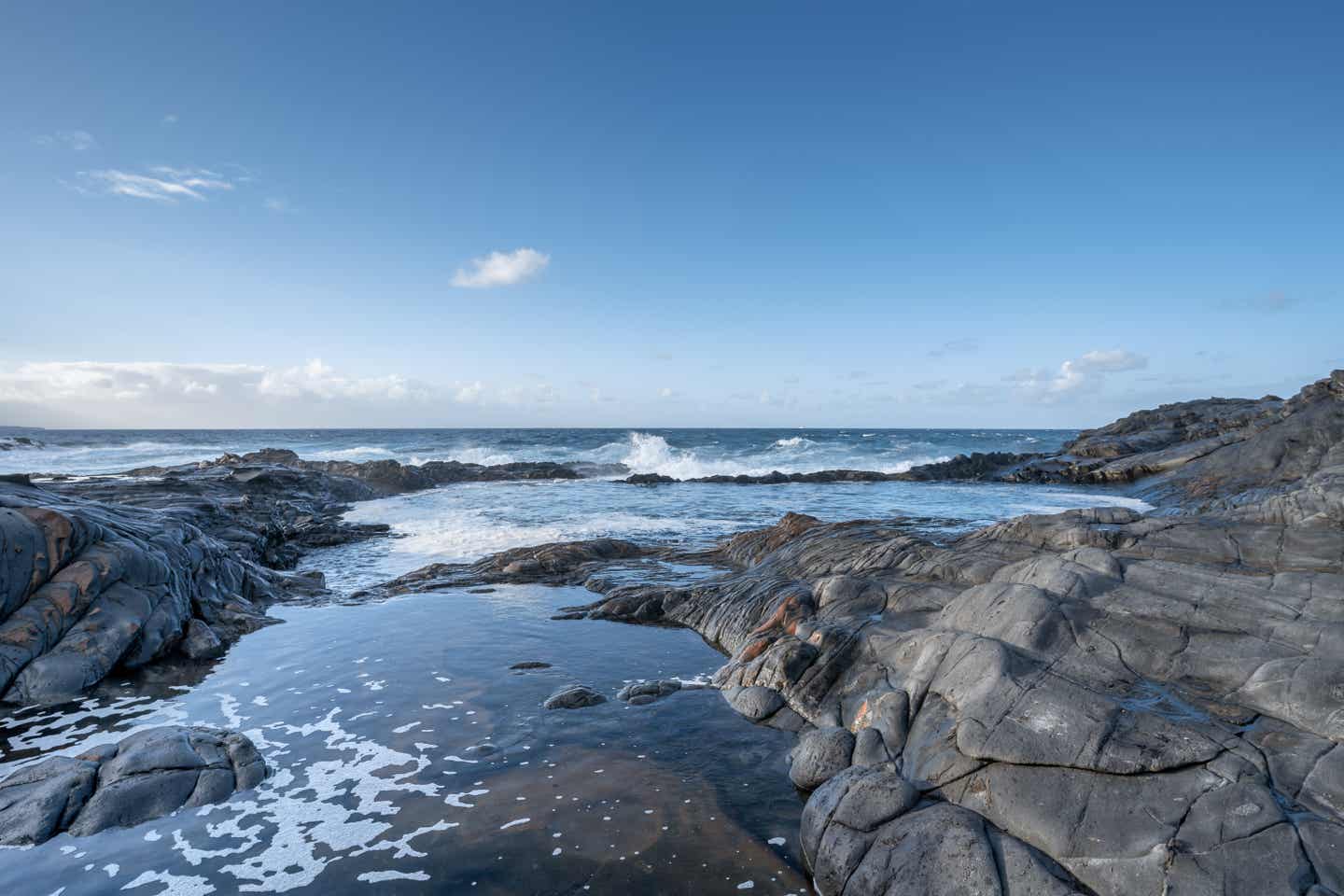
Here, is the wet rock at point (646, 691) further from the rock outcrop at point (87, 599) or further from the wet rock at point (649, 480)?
the wet rock at point (649, 480)

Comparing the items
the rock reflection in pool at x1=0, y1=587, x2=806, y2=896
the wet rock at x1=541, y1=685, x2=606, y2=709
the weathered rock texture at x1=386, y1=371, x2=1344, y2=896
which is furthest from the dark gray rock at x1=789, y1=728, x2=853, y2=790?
the wet rock at x1=541, y1=685, x2=606, y2=709

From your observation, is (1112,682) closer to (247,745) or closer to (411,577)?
(247,745)

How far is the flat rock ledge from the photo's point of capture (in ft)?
17.7

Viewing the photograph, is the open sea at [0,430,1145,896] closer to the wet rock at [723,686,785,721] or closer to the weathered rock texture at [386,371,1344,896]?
the wet rock at [723,686,785,721]

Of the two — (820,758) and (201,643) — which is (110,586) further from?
(820,758)

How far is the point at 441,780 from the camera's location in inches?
251

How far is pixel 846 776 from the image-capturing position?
555 centimetres

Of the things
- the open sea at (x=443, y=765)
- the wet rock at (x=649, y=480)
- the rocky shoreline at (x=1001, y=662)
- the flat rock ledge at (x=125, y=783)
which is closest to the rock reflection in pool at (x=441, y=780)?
the open sea at (x=443, y=765)

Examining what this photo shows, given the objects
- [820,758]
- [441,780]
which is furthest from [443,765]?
[820,758]

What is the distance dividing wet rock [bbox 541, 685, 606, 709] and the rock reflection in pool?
6.7 inches

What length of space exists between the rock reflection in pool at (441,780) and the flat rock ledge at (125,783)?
0.17 m

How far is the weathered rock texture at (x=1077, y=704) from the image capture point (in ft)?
13.9

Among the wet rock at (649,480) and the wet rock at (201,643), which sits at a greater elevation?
the wet rock at (649,480)

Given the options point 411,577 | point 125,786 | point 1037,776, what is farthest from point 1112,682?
point 411,577
